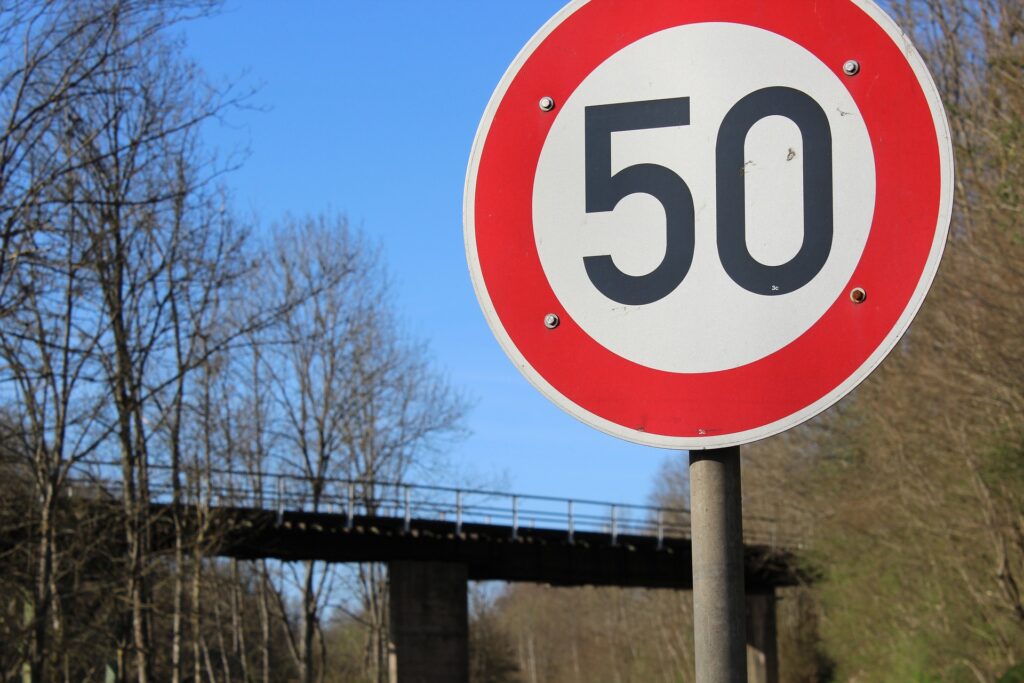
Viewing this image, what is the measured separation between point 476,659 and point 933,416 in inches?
1456

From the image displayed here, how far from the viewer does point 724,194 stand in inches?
90.0

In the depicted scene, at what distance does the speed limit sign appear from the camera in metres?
2.23

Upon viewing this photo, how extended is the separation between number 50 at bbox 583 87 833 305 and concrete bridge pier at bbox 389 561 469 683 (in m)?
35.9

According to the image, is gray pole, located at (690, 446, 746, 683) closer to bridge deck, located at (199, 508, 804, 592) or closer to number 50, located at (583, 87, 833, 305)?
number 50, located at (583, 87, 833, 305)

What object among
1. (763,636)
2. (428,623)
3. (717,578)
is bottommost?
(763,636)

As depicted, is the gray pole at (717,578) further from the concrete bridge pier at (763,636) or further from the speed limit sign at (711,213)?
the concrete bridge pier at (763,636)

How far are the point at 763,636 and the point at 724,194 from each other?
48.7m

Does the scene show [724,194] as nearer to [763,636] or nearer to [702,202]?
[702,202]

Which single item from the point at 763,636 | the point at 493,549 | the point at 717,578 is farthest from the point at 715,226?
the point at 763,636

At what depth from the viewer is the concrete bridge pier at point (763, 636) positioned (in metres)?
48.3

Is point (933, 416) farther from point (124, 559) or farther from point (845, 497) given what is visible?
point (124, 559)

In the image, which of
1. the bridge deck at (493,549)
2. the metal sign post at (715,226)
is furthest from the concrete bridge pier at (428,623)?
Result: the metal sign post at (715,226)

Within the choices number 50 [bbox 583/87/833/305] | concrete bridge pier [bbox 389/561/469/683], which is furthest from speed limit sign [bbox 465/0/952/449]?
concrete bridge pier [bbox 389/561/469/683]

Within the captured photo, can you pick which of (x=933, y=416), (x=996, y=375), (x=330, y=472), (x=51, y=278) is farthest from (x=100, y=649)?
(x=330, y=472)
